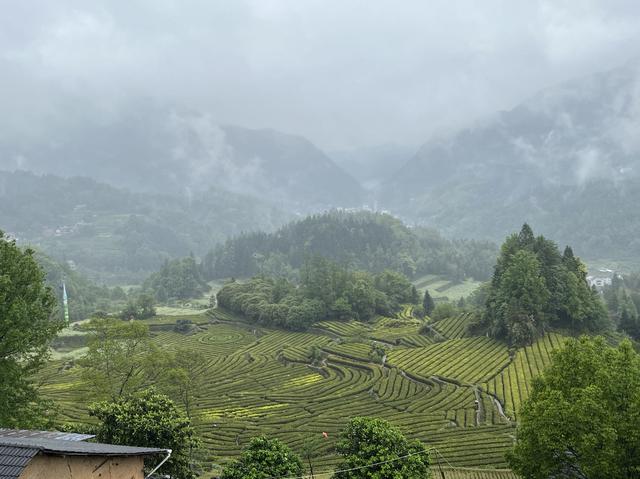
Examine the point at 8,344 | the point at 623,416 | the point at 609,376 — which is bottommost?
the point at 623,416

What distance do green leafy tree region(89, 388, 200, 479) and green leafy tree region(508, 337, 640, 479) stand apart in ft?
64.0

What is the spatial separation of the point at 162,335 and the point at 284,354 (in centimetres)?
3941

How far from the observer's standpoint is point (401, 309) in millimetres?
144125

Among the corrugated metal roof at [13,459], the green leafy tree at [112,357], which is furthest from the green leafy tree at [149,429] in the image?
the corrugated metal roof at [13,459]

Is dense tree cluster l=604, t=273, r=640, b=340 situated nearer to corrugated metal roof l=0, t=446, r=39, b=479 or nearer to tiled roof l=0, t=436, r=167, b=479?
tiled roof l=0, t=436, r=167, b=479

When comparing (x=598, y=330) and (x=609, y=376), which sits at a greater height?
(x=609, y=376)

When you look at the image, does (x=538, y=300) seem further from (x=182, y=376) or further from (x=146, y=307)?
(x=146, y=307)

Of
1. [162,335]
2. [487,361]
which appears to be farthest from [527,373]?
[162,335]

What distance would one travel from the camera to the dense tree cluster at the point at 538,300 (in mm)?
83500

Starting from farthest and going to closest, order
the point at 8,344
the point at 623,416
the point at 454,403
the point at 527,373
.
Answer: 1. the point at 527,373
2. the point at 454,403
3. the point at 8,344
4. the point at 623,416

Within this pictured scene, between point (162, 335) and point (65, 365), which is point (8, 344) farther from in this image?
point (162, 335)

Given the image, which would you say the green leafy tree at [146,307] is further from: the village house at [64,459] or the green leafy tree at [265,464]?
the village house at [64,459]

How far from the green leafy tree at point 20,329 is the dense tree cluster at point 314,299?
9283 centimetres

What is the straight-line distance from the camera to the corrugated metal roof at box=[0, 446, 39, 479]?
1284 cm
